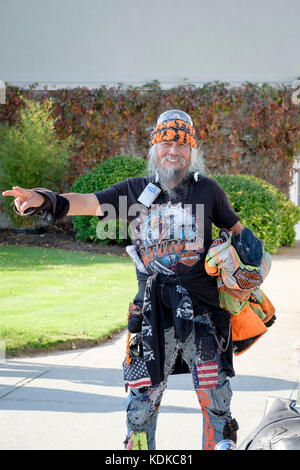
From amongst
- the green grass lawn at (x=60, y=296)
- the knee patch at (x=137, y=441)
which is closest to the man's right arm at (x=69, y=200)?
the knee patch at (x=137, y=441)

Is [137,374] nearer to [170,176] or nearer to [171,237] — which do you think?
[171,237]

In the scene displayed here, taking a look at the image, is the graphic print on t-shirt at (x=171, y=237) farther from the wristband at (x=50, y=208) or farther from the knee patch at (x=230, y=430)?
the knee patch at (x=230, y=430)

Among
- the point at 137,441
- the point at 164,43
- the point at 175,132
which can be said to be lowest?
the point at 137,441

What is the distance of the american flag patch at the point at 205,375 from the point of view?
2625 millimetres

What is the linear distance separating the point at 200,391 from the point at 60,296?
523 centimetres

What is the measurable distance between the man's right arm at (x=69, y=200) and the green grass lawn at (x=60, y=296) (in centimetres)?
281

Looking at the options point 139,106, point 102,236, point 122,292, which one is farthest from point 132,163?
point 122,292

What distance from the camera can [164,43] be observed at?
17.4m

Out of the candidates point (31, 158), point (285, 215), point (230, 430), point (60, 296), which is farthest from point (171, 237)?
point (31, 158)

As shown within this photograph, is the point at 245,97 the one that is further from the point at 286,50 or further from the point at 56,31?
the point at 56,31

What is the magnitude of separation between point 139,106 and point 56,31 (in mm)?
4251

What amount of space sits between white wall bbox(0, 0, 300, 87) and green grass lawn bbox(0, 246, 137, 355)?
25.0 ft

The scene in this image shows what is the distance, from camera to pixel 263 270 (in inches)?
110

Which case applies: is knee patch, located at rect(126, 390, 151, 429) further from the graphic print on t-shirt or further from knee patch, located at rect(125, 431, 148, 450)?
the graphic print on t-shirt
